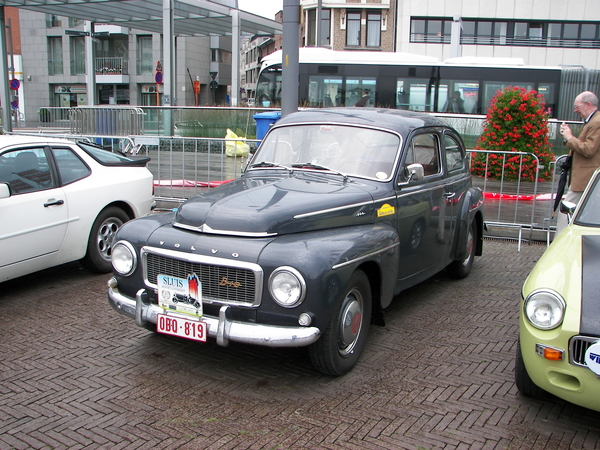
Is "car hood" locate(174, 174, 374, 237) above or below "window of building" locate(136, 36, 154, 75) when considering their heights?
below

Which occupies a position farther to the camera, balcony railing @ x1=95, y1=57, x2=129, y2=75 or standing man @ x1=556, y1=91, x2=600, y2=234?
balcony railing @ x1=95, y1=57, x2=129, y2=75

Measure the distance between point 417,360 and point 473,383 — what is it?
51cm

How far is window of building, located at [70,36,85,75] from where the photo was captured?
51.8m

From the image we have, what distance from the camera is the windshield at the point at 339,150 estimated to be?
523 cm

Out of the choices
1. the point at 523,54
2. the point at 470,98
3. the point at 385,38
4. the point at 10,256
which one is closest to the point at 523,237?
the point at 10,256

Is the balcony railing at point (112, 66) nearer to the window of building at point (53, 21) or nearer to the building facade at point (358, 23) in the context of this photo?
the window of building at point (53, 21)

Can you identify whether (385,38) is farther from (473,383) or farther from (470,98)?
(473,383)

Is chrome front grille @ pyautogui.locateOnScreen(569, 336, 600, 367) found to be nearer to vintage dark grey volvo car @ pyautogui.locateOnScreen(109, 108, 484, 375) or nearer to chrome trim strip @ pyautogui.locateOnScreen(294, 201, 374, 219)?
vintage dark grey volvo car @ pyautogui.locateOnScreen(109, 108, 484, 375)

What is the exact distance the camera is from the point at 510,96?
15.1 m

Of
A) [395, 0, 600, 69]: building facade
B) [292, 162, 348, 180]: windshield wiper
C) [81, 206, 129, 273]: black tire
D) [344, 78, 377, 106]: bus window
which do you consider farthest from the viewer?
[395, 0, 600, 69]: building facade

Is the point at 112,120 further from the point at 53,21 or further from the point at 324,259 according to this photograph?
the point at 53,21

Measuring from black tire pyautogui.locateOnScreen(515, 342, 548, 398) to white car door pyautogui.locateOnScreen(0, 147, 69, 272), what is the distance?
449 centimetres

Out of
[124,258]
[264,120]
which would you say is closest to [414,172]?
[124,258]

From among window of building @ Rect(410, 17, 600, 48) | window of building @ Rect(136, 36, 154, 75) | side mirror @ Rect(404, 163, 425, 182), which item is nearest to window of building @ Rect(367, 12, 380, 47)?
window of building @ Rect(410, 17, 600, 48)
